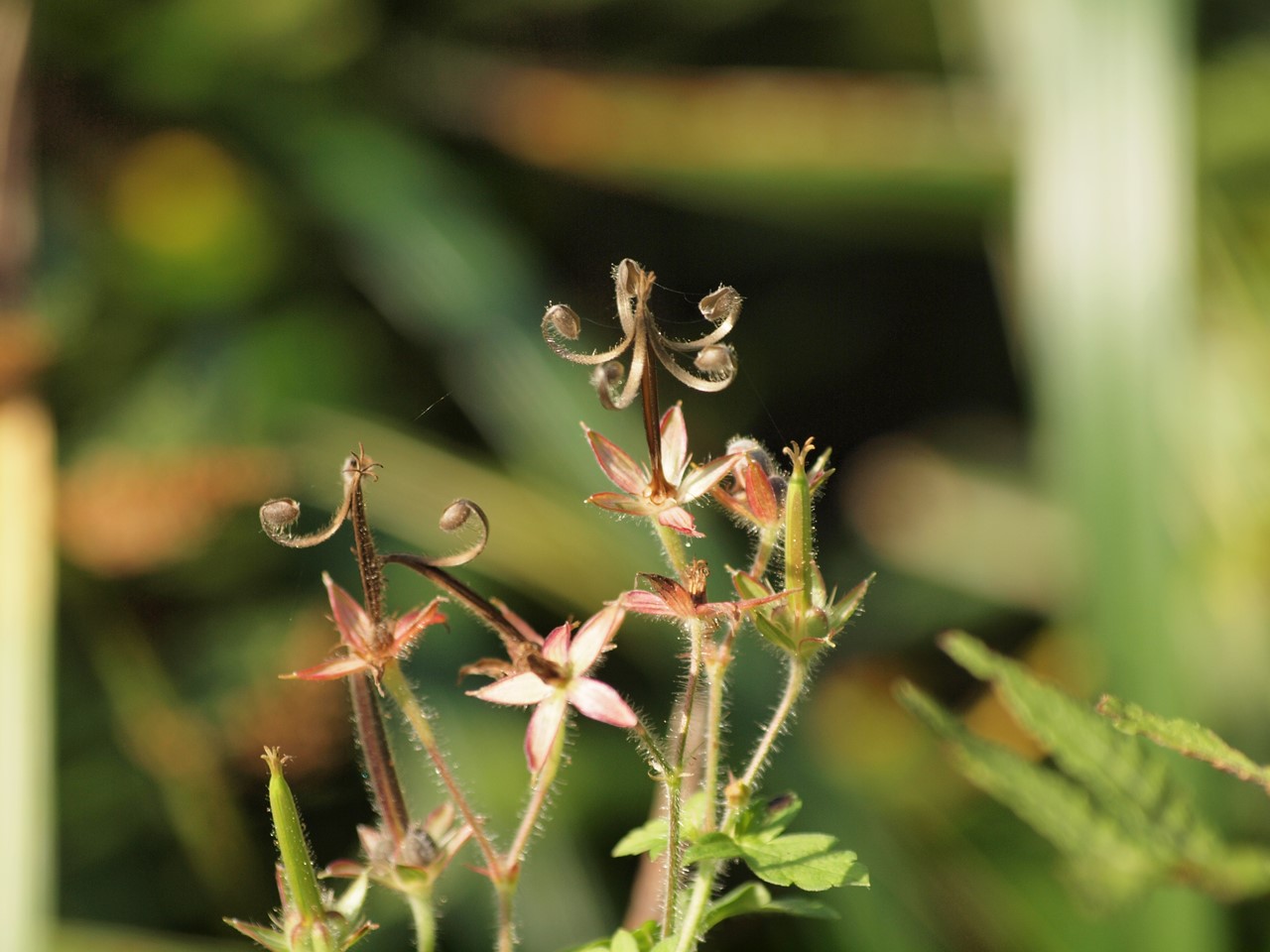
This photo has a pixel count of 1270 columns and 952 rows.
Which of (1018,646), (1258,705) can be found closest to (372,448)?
(1018,646)

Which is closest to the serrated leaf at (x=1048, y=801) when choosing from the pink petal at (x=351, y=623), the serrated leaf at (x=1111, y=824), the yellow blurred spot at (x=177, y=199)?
the serrated leaf at (x=1111, y=824)

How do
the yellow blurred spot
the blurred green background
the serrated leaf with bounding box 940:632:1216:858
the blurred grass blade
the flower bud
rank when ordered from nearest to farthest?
the flower bud, the serrated leaf with bounding box 940:632:1216:858, the blurred grass blade, the blurred green background, the yellow blurred spot

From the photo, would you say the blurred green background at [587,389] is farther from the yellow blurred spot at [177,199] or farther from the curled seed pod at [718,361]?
the curled seed pod at [718,361]

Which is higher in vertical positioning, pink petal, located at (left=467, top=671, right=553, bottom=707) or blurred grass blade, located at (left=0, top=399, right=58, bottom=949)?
pink petal, located at (left=467, top=671, right=553, bottom=707)

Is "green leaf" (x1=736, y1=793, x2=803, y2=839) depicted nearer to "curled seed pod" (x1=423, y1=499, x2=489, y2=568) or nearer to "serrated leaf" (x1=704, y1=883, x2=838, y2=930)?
"serrated leaf" (x1=704, y1=883, x2=838, y2=930)

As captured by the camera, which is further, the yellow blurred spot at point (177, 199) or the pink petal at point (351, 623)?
the yellow blurred spot at point (177, 199)

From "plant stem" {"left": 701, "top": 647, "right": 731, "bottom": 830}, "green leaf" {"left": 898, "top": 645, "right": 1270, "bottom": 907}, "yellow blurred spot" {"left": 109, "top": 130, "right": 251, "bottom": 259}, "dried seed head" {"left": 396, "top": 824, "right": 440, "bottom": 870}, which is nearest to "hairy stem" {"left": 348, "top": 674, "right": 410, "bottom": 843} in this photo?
"dried seed head" {"left": 396, "top": 824, "right": 440, "bottom": 870}

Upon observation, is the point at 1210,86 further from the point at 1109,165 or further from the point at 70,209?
the point at 70,209
